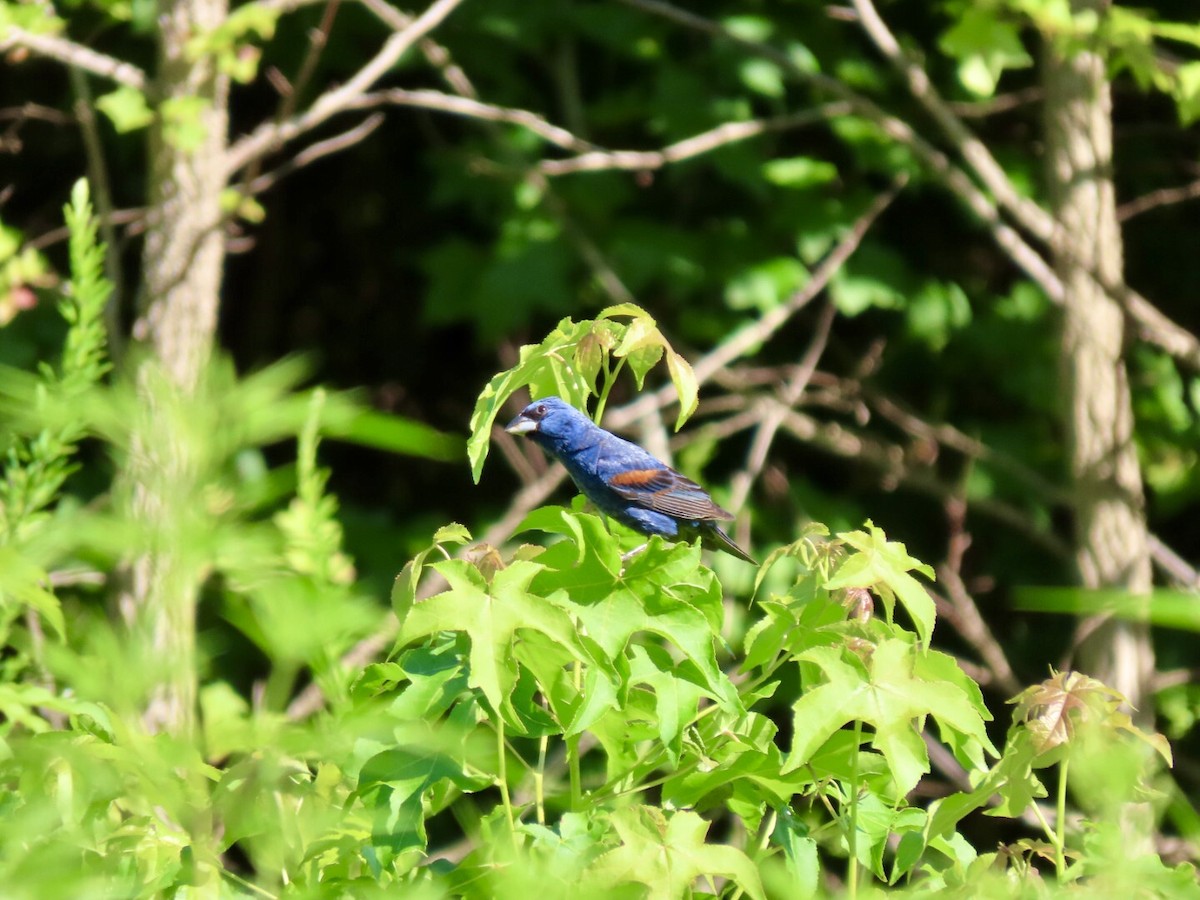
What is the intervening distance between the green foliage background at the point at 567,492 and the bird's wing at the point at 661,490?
165mm

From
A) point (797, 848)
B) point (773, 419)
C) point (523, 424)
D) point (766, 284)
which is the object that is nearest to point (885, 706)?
point (797, 848)

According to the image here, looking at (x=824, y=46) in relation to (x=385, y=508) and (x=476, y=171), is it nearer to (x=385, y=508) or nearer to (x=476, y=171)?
(x=476, y=171)

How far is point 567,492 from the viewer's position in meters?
4.96

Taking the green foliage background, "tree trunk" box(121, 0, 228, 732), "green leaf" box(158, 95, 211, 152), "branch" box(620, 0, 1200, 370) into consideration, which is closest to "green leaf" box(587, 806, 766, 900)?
the green foliage background

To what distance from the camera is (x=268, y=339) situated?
5551 millimetres

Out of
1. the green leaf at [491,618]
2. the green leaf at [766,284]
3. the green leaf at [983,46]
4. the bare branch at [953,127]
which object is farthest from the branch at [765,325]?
the green leaf at [491,618]

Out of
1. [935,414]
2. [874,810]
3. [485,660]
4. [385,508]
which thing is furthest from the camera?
[385,508]

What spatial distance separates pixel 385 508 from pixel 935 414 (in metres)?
1.94

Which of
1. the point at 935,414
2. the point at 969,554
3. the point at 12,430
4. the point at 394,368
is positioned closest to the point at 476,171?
the point at 394,368

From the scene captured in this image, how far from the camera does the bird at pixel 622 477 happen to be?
7.43ft

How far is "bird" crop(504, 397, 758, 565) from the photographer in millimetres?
2264

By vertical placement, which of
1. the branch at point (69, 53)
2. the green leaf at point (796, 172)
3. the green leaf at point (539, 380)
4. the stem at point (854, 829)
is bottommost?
the stem at point (854, 829)

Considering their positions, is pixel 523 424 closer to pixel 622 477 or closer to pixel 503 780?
pixel 622 477

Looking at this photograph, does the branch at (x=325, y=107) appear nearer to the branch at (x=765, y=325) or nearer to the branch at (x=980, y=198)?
the branch at (x=980, y=198)
